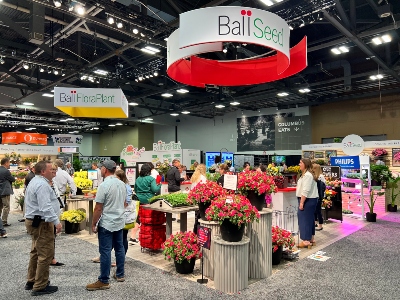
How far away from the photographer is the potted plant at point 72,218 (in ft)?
19.9

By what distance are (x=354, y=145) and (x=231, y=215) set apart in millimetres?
6405

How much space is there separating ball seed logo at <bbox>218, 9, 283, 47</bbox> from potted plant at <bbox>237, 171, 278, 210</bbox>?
5.80ft

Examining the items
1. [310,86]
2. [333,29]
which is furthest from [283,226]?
[310,86]

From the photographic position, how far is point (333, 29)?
354 inches

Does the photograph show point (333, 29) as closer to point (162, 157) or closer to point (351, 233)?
point (351, 233)

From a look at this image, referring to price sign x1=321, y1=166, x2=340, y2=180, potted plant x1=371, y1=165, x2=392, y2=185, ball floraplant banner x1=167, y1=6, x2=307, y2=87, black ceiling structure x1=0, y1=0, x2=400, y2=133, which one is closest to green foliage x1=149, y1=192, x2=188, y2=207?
ball floraplant banner x1=167, y1=6, x2=307, y2=87

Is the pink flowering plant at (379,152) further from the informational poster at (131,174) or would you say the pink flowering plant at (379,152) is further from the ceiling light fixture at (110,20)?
the ceiling light fixture at (110,20)

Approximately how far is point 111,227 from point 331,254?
11.5ft

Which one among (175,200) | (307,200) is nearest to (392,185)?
(307,200)

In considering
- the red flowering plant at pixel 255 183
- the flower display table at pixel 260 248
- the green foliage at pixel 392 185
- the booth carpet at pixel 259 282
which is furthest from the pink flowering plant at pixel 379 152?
the flower display table at pixel 260 248

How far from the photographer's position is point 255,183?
391 centimetres

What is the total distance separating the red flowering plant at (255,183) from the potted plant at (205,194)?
11.4 inches

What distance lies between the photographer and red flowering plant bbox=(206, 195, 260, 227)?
328 cm

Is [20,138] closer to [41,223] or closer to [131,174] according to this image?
[131,174]
